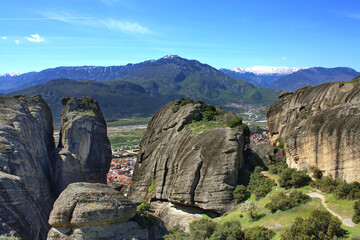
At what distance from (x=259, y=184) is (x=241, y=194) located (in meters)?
2.74

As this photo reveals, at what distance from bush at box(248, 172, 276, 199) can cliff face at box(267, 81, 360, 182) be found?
10.8 feet

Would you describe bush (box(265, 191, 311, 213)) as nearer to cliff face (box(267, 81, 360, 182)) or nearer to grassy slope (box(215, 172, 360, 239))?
grassy slope (box(215, 172, 360, 239))

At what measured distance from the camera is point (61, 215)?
74.1 feet

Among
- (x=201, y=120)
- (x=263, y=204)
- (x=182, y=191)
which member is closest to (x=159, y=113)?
(x=201, y=120)

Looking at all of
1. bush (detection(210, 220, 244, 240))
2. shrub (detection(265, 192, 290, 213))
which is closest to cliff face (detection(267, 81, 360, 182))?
shrub (detection(265, 192, 290, 213))

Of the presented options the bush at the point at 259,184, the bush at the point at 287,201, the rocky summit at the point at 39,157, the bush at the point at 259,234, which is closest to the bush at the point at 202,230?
the bush at the point at 259,234

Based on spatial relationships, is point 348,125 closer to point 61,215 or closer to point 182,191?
point 182,191

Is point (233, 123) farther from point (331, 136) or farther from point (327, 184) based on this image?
point (327, 184)

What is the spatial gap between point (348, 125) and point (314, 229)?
33.9 feet

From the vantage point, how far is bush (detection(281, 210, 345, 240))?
1871 cm

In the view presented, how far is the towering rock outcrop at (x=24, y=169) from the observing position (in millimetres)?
28406

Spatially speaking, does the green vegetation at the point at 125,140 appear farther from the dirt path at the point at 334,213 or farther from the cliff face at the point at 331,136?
the dirt path at the point at 334,213

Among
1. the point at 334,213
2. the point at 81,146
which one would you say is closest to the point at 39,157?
the point at 81,146

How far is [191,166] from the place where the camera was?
32.5 meters
